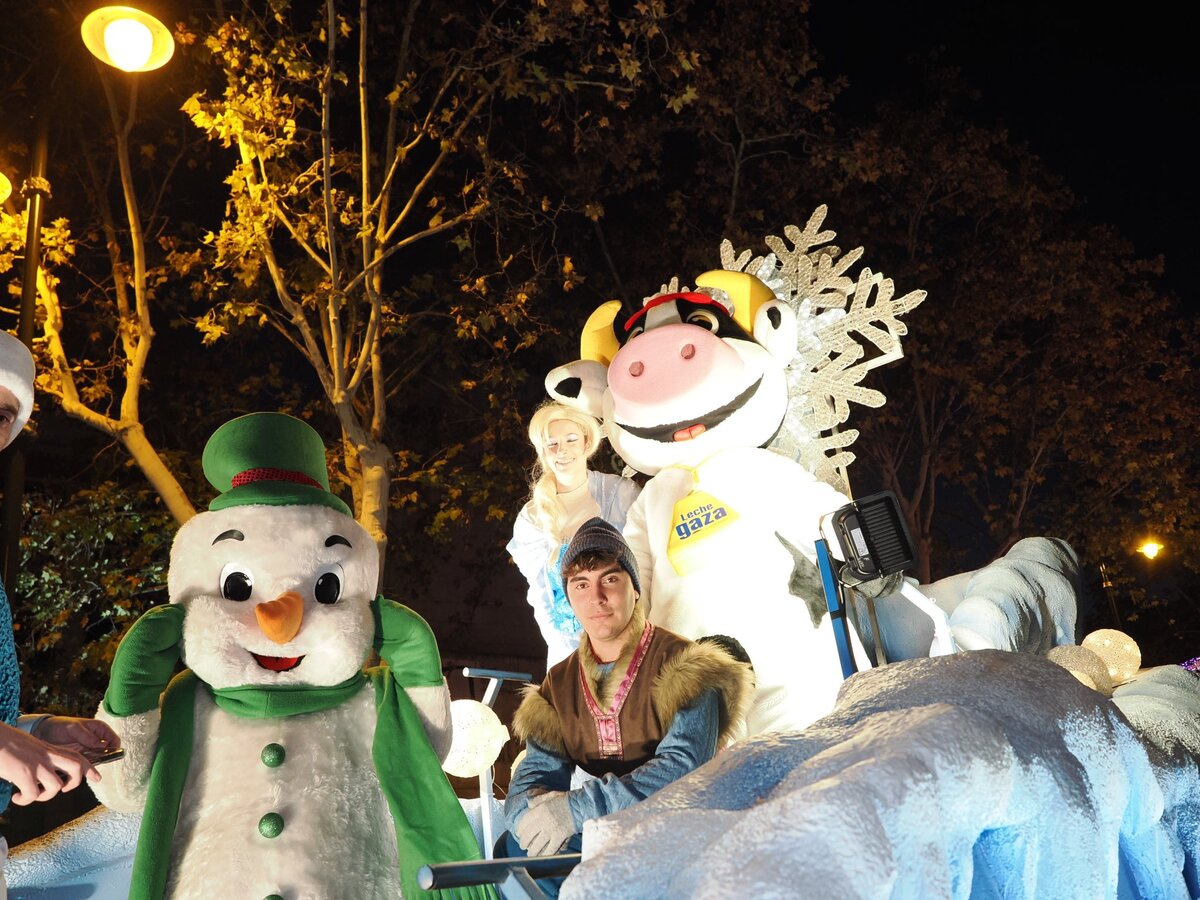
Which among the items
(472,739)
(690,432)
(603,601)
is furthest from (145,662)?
(690,432)

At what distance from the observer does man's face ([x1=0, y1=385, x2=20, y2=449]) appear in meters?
2.77

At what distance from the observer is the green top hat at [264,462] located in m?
3.56

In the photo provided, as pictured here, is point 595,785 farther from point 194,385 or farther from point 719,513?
point 194,385

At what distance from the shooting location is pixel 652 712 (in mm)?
3309

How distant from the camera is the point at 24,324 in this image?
668 cm

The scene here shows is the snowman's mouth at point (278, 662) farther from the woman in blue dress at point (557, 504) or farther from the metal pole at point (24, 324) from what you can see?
the metal pole at point (24, 324)

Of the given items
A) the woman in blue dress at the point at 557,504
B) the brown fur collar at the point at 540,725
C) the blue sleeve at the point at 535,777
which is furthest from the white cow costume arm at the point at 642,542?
the blue sleeve at the point at 535,777

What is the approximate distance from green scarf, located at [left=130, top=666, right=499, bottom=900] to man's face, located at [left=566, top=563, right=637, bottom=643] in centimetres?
62

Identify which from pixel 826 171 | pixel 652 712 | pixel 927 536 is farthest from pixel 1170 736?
Answer: pixel 927 536

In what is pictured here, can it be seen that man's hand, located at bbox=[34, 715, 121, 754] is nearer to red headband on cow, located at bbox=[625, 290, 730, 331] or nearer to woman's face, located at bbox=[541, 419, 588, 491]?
woman's face, located at bbox=[541, 419, 588, 491]

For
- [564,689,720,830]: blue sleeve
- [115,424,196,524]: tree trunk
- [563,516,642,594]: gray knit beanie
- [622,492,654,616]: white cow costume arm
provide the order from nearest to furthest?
[564,689,720,830]: blue sleeve
[563,516,642,594]: gray knit beanie
[622,492,654,616]: white cow costume arm
[115,424,196,524]: tree trunk

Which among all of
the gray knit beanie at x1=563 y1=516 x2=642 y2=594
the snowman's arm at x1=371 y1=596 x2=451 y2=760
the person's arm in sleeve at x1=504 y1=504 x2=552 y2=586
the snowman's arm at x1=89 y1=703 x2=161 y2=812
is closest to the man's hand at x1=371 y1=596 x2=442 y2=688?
the snowman's arm at x1=371 y1=596 x2=451 y2=760

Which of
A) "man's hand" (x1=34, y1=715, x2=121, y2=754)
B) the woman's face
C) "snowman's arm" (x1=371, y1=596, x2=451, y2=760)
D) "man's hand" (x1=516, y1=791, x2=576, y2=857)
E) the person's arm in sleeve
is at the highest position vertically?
the woman's face

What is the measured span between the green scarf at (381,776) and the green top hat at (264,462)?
60 centimetres
